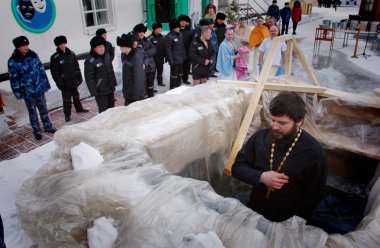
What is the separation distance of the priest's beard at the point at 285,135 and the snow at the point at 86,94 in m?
0.95

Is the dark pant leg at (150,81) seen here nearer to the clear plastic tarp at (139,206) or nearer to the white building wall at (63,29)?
the white building wall at (63,29)

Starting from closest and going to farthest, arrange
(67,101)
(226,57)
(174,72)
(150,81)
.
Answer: (67,101) → (226,57) → (150,81) → (174,72)

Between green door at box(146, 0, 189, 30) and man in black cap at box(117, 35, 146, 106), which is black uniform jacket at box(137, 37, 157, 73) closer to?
man in black cap at box(117, 35, 146, 106)

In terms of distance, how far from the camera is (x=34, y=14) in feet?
21.1

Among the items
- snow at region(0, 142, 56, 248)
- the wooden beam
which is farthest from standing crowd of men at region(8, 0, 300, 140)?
the wooden beam

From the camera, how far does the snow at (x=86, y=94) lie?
283cm

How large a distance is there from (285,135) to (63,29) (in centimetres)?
650

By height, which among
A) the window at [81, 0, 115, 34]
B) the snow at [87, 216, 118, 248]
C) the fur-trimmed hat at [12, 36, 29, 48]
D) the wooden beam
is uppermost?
the window at [81, 0, 115, 34]

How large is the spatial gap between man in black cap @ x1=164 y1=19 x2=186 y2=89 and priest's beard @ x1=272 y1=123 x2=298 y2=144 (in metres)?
5.47

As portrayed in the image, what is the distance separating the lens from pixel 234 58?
6.69 meters

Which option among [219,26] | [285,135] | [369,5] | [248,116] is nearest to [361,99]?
[248,116]

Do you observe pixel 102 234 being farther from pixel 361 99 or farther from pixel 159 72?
pixel 159 72

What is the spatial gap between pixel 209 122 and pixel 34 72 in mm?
3382

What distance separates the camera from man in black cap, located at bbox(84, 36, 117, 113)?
17.1 ft
